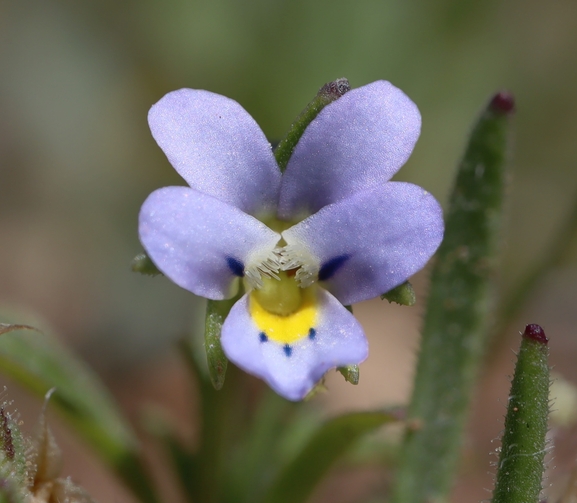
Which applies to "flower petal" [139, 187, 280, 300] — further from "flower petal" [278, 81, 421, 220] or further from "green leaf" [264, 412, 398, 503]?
"green leaf" [264, 412, 398, 503]

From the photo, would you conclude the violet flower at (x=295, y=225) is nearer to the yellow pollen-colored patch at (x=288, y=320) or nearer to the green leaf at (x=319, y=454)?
the yellow pollen-colored patch at (x=288, y=320)

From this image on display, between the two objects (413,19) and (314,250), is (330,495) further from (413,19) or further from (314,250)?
(413,19)

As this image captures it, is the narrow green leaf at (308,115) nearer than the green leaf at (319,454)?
Yes

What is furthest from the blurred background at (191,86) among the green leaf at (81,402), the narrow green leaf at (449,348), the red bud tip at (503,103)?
the red bud tip at (503,103)

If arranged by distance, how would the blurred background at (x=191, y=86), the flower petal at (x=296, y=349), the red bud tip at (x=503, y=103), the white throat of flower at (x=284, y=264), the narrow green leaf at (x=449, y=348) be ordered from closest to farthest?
the flower petal at (x=296, y=349), the white throat of flower at (x=284, y=264), the red bud tip at (x=503, y=103), the narrow green leaf at (x=449, y=348), the blurred background at (x=191, y=86)

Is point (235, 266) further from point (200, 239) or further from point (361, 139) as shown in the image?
point (361, 139)

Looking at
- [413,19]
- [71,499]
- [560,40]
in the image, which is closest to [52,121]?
[413,19]

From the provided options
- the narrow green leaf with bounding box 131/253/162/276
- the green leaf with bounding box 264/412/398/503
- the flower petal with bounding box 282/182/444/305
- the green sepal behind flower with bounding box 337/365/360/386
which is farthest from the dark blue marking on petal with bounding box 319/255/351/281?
the green leaf with bounding box 264/412/398/503
